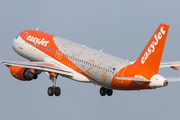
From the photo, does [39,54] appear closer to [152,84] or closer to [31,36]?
[31,36]

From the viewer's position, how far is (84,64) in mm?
64438

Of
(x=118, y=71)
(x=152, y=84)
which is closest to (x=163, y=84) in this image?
(x=152, y=84)

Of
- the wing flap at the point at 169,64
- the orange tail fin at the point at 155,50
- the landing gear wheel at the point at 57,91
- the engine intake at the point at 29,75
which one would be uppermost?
the wing flap at the point at 169,64

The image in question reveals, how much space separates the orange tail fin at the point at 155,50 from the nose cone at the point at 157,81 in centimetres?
79

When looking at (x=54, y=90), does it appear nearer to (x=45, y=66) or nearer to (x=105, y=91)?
(x=45, y=66)

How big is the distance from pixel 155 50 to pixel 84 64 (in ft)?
34.4

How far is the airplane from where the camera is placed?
57.5 m

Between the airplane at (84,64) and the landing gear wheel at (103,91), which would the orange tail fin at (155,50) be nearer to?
the airplane at (84,64)

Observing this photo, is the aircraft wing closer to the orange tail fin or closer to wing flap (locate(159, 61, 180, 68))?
wing flap (locate(159, 61, 180, 68))

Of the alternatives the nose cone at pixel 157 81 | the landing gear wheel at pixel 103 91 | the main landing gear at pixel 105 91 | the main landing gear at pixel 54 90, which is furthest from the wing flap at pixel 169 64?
the main landing gear at pixel 54 90

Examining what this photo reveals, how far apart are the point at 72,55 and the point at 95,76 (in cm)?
476

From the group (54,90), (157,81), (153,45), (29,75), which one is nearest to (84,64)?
(54,90)

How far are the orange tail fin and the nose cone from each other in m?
0.79

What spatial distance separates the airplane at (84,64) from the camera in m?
57.5
